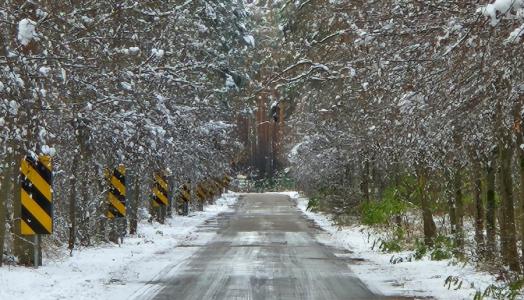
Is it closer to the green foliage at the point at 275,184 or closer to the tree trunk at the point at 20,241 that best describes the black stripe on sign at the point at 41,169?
the tree trunk at the point at 20,241

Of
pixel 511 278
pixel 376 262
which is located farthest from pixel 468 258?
pixel 376 262

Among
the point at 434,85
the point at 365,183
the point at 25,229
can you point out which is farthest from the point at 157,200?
the point at 434,85

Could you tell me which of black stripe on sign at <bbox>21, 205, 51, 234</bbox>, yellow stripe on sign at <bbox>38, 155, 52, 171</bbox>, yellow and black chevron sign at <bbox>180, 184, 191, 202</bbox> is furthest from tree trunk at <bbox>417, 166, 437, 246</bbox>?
yellow and black chevron sign at <bbox>180, 184, 191, 202</bbox>

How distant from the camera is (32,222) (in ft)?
35.8

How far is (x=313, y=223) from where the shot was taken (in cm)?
2633

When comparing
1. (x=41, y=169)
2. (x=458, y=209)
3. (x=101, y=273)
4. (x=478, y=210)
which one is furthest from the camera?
(x=458, y=209)

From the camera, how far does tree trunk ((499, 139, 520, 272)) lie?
10609mm

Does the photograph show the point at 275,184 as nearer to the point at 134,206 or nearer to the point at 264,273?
the point at 134,206

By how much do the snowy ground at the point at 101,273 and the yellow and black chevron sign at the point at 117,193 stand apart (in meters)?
0.78

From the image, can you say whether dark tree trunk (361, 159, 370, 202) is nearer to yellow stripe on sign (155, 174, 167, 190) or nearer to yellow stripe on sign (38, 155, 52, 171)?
yellow stripe on sign (155, 174, 167, 190)

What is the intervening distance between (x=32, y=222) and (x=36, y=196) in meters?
0.39

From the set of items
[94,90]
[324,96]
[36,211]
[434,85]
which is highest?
[324,96]

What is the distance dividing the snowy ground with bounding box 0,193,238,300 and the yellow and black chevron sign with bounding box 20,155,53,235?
2.03ft

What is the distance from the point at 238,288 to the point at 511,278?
3667 millimetres
